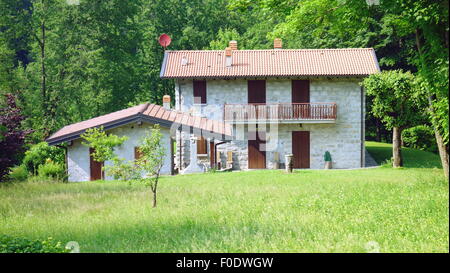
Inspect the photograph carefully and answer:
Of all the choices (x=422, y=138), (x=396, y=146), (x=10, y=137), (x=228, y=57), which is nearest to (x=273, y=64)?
(x=228, y=57)

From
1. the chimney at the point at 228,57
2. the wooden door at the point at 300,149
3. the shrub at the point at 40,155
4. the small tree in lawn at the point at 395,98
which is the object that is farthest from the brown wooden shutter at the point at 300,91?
the shrub at the point at 40,155

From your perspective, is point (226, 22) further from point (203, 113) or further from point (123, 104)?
point (203, 113)

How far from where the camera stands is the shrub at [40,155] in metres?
18.2

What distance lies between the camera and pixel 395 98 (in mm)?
19828

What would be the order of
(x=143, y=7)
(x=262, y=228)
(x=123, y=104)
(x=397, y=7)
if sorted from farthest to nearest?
(x=143, y=7)
(x=123, y=104)
(x=397, y=7)
(x=262, y=228)

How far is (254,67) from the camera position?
74.8 feet

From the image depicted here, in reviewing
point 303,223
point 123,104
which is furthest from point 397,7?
point 123,104

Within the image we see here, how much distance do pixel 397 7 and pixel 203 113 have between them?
1554cm

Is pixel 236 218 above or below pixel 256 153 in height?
below

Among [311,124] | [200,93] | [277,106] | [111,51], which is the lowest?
[311,124]

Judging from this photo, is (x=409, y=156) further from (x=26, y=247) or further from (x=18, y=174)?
(x=26, y=247)

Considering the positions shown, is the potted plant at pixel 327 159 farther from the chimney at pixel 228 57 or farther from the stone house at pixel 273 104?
the chimney at pixel 228 57

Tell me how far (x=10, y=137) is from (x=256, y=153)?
11.5m

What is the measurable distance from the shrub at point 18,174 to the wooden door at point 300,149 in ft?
39.5
